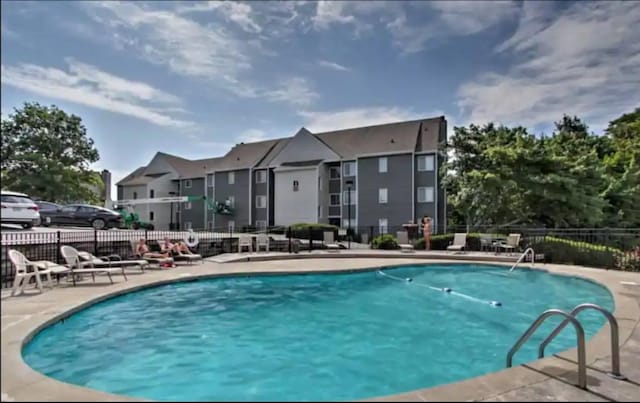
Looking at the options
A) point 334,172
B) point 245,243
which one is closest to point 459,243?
point 245,243

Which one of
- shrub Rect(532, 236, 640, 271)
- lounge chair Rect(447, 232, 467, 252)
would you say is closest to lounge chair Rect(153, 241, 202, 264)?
lounge chair Rect(447, 232, 467, 252)

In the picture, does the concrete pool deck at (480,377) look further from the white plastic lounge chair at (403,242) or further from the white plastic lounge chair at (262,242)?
the white plastic lounge chair at (403,242)

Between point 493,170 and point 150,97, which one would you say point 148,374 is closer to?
point 150,97

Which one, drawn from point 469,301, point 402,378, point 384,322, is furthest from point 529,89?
point 402,378

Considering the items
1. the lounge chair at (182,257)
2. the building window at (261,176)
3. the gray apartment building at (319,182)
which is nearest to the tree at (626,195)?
the gray apartment building at (319,182)

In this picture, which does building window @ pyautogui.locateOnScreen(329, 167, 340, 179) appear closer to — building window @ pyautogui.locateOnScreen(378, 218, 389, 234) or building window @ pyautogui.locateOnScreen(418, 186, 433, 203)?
building window @ pyautogui.locateOnScreen(378, 218, 389, 234)

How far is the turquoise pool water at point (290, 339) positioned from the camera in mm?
5164

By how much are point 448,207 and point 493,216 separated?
255 inches

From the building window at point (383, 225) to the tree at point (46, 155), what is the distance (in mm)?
25821

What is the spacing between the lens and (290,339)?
23.5ft

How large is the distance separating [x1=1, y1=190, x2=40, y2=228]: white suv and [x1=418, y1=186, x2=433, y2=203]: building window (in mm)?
27833

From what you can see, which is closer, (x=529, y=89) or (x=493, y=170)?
(x=529, y=89)

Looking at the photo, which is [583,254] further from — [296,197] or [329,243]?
[296,197]

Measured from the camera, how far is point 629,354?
4781mm
